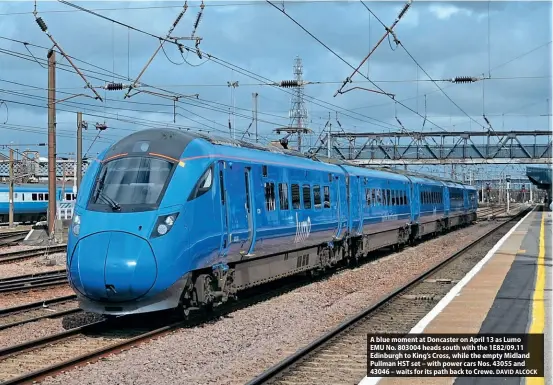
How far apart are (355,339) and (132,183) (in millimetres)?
4296

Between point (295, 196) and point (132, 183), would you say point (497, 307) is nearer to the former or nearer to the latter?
point (295, 196)

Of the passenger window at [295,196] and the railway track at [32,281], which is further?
the railway track at [32,281]

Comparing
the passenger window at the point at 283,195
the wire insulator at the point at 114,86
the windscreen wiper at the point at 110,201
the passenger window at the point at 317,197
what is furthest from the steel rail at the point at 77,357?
the wire insulator at the point at 114,86

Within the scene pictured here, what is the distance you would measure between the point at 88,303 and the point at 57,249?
17582 mm

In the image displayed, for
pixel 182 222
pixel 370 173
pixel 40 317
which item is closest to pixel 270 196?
pixel 182 222

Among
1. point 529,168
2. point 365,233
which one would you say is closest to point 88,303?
point 365,233

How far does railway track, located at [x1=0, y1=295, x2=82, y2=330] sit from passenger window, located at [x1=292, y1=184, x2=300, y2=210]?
17.4ft

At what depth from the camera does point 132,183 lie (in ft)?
36.6

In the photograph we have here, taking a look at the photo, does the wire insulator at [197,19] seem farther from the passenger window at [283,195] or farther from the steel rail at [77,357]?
the steel rail at [77,357]

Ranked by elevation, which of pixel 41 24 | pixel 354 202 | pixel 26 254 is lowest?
pixel 26 254

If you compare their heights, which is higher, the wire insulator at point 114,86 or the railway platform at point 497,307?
the wire insulator at point 114,86

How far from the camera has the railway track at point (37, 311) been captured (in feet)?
41.6

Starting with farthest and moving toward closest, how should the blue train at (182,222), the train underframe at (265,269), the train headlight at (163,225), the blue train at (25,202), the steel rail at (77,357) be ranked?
the blue train at (25,202) → the train underframe at (265,269) → the train headlight at (163,225) → the blue train at (182,222) → the steel rail at (77,357)

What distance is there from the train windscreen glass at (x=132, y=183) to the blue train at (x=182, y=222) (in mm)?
18
